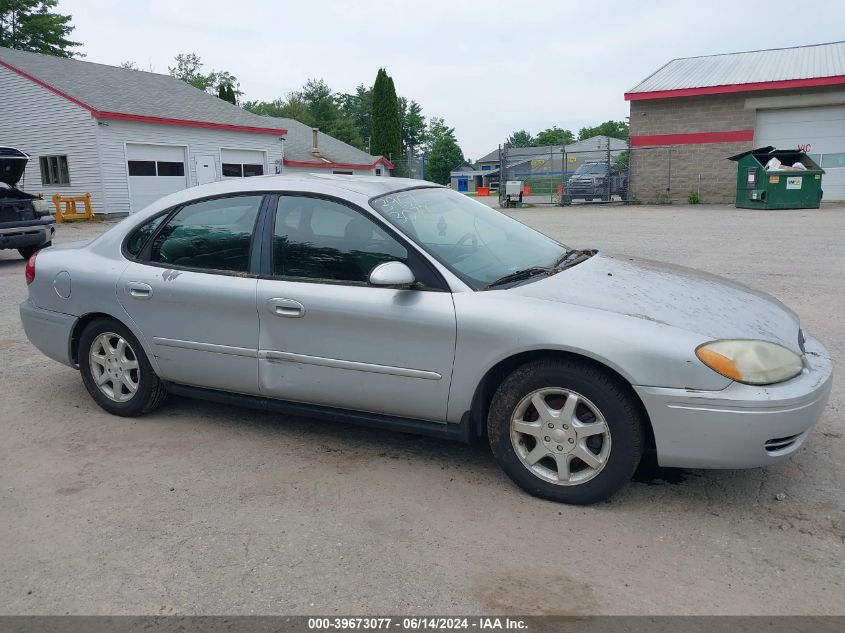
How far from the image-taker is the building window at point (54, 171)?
24.4 m

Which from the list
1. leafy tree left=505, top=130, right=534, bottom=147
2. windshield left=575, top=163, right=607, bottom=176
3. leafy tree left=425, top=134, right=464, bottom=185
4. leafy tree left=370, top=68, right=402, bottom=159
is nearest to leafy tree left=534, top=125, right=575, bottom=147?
leafy tree left=505, top=130, right=534, bottom=147

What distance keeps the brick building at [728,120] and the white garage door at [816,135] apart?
0.03m

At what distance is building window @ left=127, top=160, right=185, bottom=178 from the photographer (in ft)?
80.4

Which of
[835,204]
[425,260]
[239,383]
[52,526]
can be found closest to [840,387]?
[425,260]

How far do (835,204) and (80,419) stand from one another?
26065mm

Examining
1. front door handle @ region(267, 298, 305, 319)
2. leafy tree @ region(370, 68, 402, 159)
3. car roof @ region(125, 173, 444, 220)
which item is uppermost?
leafy tree @ region(370, 68, 402, 159)

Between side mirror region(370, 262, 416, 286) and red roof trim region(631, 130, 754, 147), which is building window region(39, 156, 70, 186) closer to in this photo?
red roof trim region(631, 130, 754, 147)

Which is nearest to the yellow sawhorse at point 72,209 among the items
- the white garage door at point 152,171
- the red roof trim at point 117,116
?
the white garage door at point 152,171

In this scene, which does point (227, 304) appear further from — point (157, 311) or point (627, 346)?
point (627, 346)

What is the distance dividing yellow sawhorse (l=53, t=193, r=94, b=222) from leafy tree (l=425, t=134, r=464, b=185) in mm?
63373

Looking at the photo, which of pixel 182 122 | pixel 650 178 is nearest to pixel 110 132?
pixel 182 122

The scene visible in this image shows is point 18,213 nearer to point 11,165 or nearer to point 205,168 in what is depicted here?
point 11,165

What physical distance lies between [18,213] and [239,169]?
1834cm

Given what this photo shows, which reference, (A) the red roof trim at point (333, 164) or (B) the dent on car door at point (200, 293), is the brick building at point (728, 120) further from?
(B) the dent on car door at point (200, 293)
